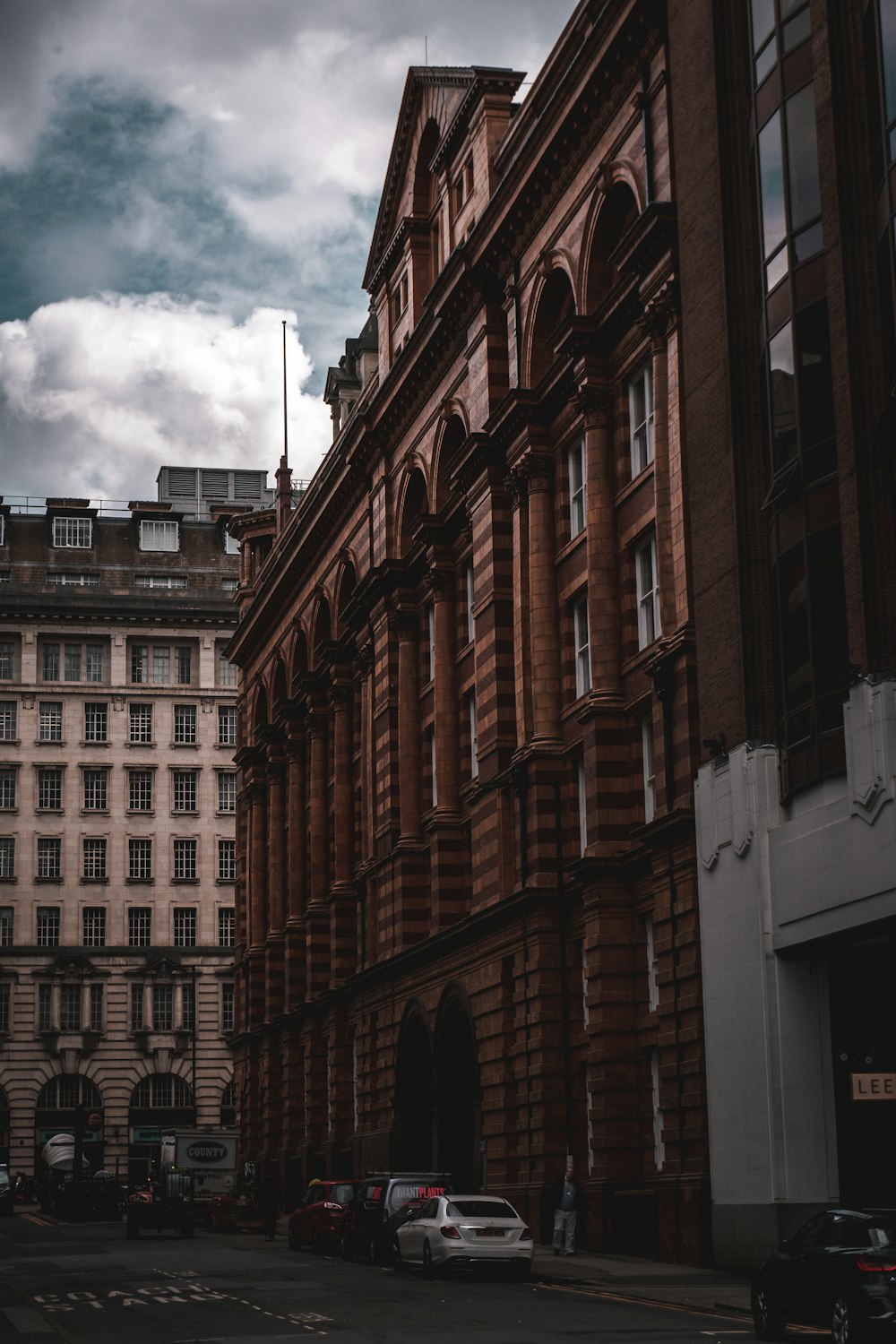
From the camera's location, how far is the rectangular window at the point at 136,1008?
108m

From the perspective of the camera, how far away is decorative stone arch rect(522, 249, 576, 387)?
46500mm

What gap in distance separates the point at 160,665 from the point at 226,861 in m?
12.3

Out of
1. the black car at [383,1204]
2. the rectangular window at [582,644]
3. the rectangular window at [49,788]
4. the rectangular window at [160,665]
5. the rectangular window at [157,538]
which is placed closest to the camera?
the black car at [383,1204]

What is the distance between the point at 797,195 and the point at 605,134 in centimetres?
1034

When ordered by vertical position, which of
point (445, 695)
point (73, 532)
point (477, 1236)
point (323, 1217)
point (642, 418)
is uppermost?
point (73, 532)

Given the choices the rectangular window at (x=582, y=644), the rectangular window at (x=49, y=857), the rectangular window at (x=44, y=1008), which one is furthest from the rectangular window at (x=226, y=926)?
the rectangular window at (x=582, y=644)

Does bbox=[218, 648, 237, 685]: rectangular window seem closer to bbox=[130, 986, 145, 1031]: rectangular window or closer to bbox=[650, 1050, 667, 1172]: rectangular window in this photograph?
bbox=[130, 986, 145, 1031]: rectangular window

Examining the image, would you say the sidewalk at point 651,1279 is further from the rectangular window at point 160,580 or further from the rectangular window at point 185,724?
the rectangular window at point 160,580

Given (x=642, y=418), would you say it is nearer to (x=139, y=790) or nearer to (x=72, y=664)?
(x=139, y=790)

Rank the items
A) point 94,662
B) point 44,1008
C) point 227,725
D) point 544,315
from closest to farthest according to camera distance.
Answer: point 544,315 < point 44,1008 < point 227,725 < point 94,662

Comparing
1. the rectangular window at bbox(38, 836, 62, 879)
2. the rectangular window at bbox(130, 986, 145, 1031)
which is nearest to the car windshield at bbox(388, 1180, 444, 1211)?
the rectangular window at bbox(130, 986, 145, 1031)

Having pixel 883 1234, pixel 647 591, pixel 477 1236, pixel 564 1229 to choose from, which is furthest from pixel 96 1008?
pixel 883 1234

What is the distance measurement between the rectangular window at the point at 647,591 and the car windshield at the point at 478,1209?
12.9m

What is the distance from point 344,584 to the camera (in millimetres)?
67750
